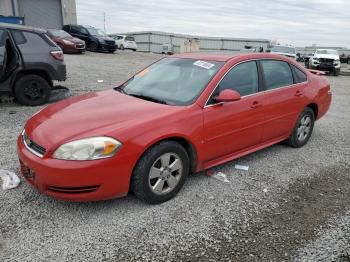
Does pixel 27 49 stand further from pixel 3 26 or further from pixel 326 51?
pixel 326 51

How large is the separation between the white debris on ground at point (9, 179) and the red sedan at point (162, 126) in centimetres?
52

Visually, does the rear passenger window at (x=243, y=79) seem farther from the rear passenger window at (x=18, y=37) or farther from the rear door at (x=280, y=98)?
the rear passenger window at (x=18, y=37)

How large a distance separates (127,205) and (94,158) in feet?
2.51

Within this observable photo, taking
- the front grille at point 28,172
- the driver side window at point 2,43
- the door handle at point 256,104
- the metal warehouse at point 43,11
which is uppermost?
the metal warehouse at point 43,11

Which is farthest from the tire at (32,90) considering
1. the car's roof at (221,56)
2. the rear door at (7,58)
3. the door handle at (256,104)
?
the door handle at (256,104)

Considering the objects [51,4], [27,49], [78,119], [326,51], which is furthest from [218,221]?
[51,4]

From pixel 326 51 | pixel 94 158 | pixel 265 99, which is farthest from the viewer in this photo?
pixel 326 51

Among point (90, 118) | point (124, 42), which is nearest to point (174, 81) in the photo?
point (90, 118)

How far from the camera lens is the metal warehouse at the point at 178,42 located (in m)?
41.8

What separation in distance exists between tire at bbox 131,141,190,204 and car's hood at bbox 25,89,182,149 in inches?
13.7

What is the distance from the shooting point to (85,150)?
3.08m

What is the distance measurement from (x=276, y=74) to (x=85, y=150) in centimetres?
312

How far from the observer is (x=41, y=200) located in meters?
3.58

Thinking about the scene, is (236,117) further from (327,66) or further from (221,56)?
(327,66)
